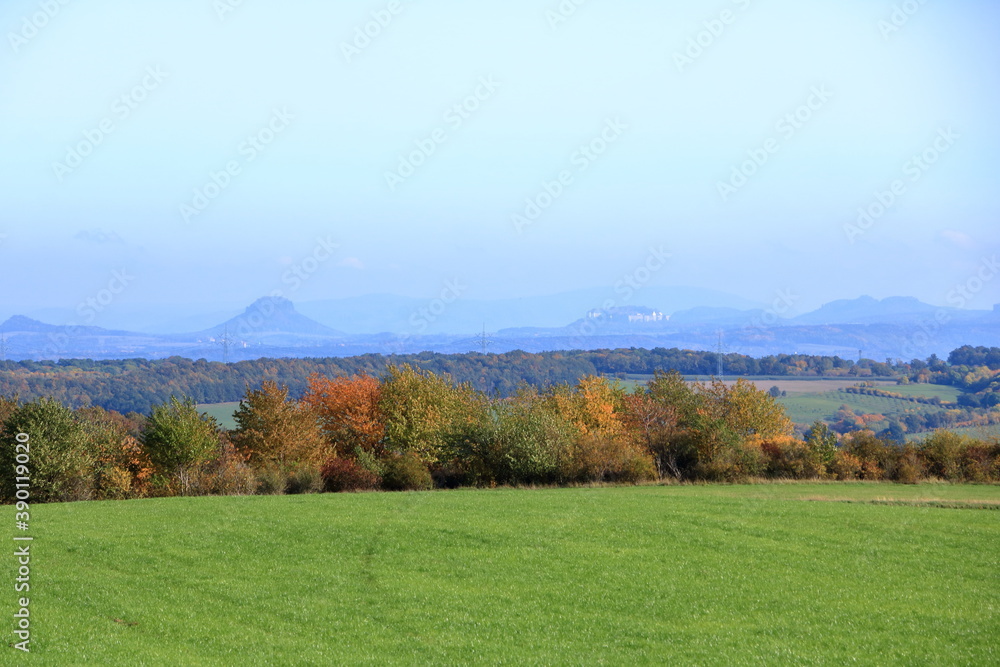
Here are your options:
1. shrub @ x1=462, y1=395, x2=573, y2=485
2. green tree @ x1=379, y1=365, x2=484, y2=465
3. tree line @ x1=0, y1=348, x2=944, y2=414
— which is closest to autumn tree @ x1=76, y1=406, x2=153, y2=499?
green tree @ x1=379, y1=365, x2=484, y2=465

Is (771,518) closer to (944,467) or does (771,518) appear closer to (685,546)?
(685,546)

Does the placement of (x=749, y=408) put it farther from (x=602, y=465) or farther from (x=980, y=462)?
(x=602, y=465)

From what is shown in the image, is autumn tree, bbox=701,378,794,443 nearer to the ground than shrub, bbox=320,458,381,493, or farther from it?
farther from it

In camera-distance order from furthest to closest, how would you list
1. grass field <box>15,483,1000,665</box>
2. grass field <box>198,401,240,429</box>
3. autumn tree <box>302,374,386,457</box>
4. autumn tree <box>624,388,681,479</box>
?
grass field <box>198,401,240,429</box> → autumn tree <box>302,374,386,457</box> → autumn tree <box>624,388,681,479</box> → grass field <box>15,483,1000,665</box>

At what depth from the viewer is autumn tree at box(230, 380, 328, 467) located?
5422 centimetres

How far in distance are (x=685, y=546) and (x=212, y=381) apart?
13018cm

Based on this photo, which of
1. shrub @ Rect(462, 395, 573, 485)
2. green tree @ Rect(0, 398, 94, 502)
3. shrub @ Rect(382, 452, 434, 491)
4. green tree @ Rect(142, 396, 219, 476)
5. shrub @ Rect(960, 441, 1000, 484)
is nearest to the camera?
green tree @ Rect(0, 398, 94, 502)

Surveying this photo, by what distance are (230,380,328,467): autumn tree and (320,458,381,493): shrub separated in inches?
223

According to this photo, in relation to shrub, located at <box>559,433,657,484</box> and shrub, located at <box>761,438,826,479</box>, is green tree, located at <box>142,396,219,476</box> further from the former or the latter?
shrub, located at <box>761,438,826,479</box>

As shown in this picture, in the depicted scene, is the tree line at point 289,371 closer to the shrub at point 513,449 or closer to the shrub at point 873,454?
the shrub at point 873,454

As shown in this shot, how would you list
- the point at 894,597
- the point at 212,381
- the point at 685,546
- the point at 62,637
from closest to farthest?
the point at 62,637 < the point at 894,597 < the point at 685,546 < the point at 212,381

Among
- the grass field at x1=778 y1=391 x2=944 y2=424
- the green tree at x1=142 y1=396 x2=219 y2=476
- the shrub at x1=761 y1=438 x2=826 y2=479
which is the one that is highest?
the green tree at x1=142 y1=396 x2=219 y2=476

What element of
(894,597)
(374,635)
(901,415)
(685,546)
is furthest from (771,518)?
(901,415)

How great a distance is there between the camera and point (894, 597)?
20125 mm
